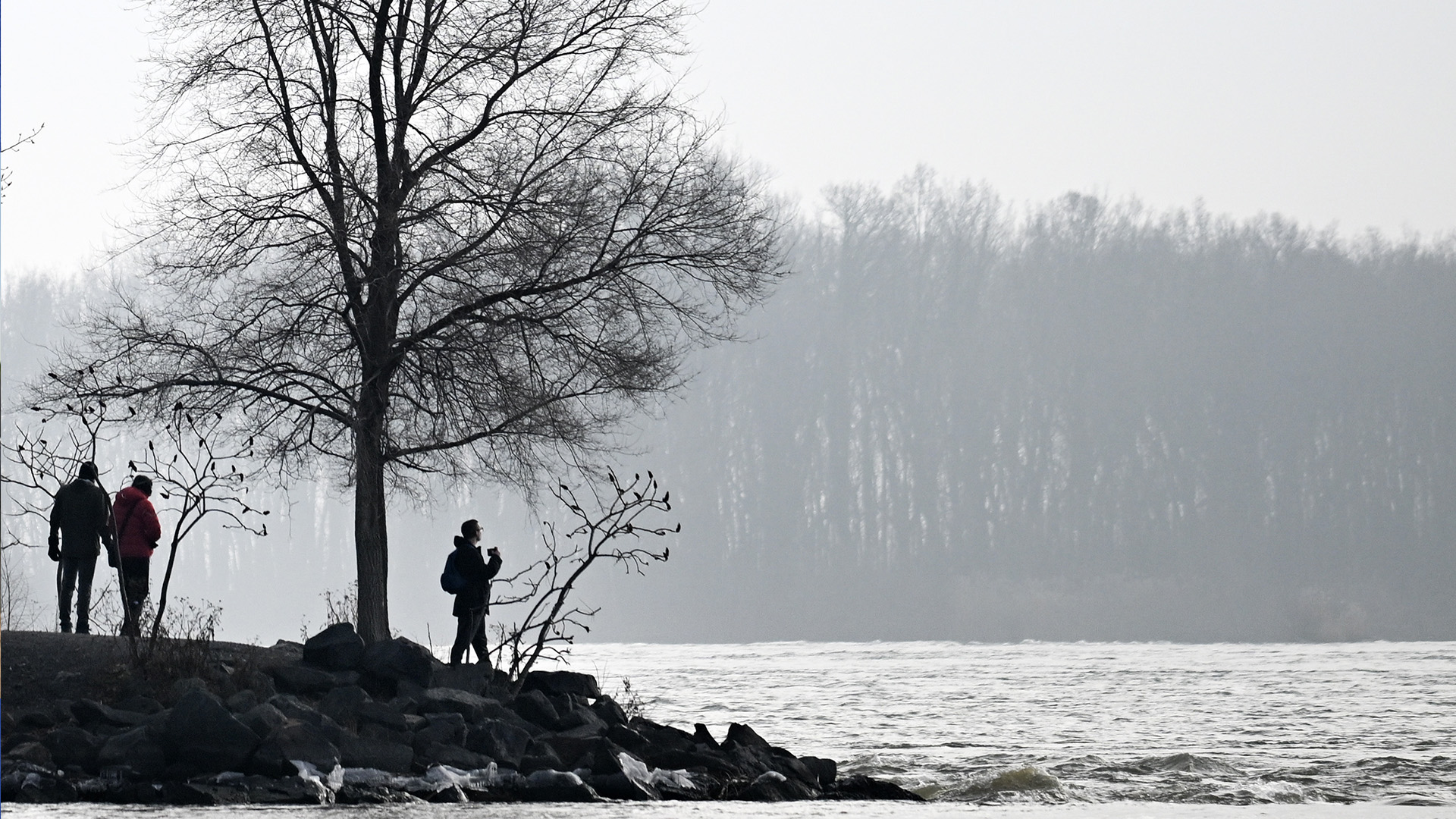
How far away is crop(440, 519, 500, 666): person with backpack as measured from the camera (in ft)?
58.7

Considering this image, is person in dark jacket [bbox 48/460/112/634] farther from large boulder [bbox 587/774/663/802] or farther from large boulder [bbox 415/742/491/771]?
large boulder [bbox 587/774/663/802]

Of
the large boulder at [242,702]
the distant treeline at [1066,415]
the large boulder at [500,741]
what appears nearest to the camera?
the large boulder at [242,702]

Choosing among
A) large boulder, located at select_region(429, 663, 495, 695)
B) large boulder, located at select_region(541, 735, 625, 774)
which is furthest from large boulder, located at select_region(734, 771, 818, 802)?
large boulder, located at select_region(429, 663, 495, 695)

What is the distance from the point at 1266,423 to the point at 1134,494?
6410 mm

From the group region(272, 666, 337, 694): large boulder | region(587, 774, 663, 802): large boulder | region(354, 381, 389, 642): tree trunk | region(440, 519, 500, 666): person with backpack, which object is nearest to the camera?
region(587, 774, 663, 802): large boulder

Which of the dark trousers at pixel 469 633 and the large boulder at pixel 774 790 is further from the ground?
the dark trousers at pixel 469 633

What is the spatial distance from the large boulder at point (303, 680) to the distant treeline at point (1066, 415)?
43.4m

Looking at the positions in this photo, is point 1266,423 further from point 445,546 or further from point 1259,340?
point 445,546

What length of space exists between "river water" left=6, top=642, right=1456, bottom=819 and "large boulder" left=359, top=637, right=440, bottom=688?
370 centimetres

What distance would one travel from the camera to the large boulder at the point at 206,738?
13148 mm

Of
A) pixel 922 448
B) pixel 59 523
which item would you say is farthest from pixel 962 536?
pixel 59 523

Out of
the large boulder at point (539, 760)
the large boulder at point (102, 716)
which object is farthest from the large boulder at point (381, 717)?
the large boulder at point (102, 716)

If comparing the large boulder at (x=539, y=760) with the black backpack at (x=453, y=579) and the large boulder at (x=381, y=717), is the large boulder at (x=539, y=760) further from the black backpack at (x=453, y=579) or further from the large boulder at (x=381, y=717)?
the black backpack at (x=453, y=579)

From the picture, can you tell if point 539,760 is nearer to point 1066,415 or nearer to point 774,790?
point 774,790
